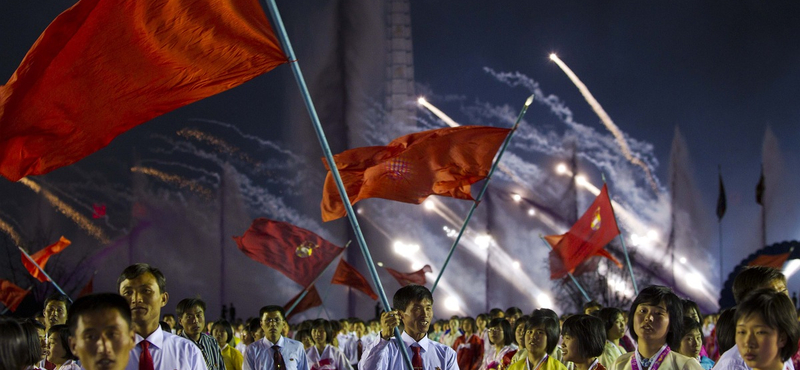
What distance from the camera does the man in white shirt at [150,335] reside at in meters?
4.46

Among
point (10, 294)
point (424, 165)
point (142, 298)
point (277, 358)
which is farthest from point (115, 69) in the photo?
point (10, 294)

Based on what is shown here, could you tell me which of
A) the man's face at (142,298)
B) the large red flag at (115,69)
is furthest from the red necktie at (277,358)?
the man's face at (142,298)

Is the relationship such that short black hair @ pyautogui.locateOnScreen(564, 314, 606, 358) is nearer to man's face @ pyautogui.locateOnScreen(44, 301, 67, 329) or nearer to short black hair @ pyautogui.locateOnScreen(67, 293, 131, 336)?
short black hair @ pyautogui.locateOnScreen(67, 293, 131, 336)

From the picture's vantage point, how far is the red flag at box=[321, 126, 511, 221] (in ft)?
35.0


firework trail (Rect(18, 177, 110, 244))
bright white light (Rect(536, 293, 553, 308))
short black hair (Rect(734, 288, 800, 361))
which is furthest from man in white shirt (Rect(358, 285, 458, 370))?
bright white light (Rect(536, 293, 553, 308))

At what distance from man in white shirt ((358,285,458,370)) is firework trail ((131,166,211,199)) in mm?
31476

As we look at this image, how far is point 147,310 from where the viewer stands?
4.54 m

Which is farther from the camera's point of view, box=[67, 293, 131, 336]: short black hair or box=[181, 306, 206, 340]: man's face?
box=[181, 306, 206, 340]: man's face

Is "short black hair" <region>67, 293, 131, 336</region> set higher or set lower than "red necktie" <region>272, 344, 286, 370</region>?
lower

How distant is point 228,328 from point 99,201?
27.8m

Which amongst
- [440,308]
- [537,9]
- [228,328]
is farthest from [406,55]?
[228,328]

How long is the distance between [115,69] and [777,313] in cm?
447

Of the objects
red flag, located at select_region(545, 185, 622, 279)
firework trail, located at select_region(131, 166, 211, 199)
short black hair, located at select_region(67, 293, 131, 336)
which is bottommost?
short black hair, located at select_region(67, 293, 131, 336)

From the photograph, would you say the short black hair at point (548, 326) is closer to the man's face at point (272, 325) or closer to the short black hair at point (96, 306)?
the man's face at point (272, 325)
